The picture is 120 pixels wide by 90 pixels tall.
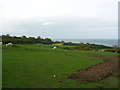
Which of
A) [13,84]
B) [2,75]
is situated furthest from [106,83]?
[2,75]

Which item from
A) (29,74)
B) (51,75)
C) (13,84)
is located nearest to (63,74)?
(51,75)

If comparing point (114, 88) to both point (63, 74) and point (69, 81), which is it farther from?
point (63, 74)

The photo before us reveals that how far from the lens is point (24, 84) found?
26.9 ft

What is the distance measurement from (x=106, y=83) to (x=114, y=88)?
2.46ft

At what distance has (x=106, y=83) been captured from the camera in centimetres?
888

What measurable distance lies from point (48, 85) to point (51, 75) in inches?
73.8

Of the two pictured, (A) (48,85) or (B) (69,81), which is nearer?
→ (A) (48,85)

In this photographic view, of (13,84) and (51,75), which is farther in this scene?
(51,75)

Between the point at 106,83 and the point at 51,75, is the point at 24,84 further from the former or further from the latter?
the point at 106,83

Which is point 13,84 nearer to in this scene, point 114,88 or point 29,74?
point 29,74

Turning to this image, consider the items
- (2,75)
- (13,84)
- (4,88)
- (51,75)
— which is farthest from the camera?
(51,75)

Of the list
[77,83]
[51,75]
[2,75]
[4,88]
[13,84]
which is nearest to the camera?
[4,88]

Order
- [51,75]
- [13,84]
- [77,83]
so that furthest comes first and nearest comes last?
[51,75], [77,83], [13,84]

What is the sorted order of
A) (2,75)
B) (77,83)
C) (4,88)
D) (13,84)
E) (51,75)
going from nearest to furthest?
(4,88), (13,84), (77,83), (2,75), (51,75)
